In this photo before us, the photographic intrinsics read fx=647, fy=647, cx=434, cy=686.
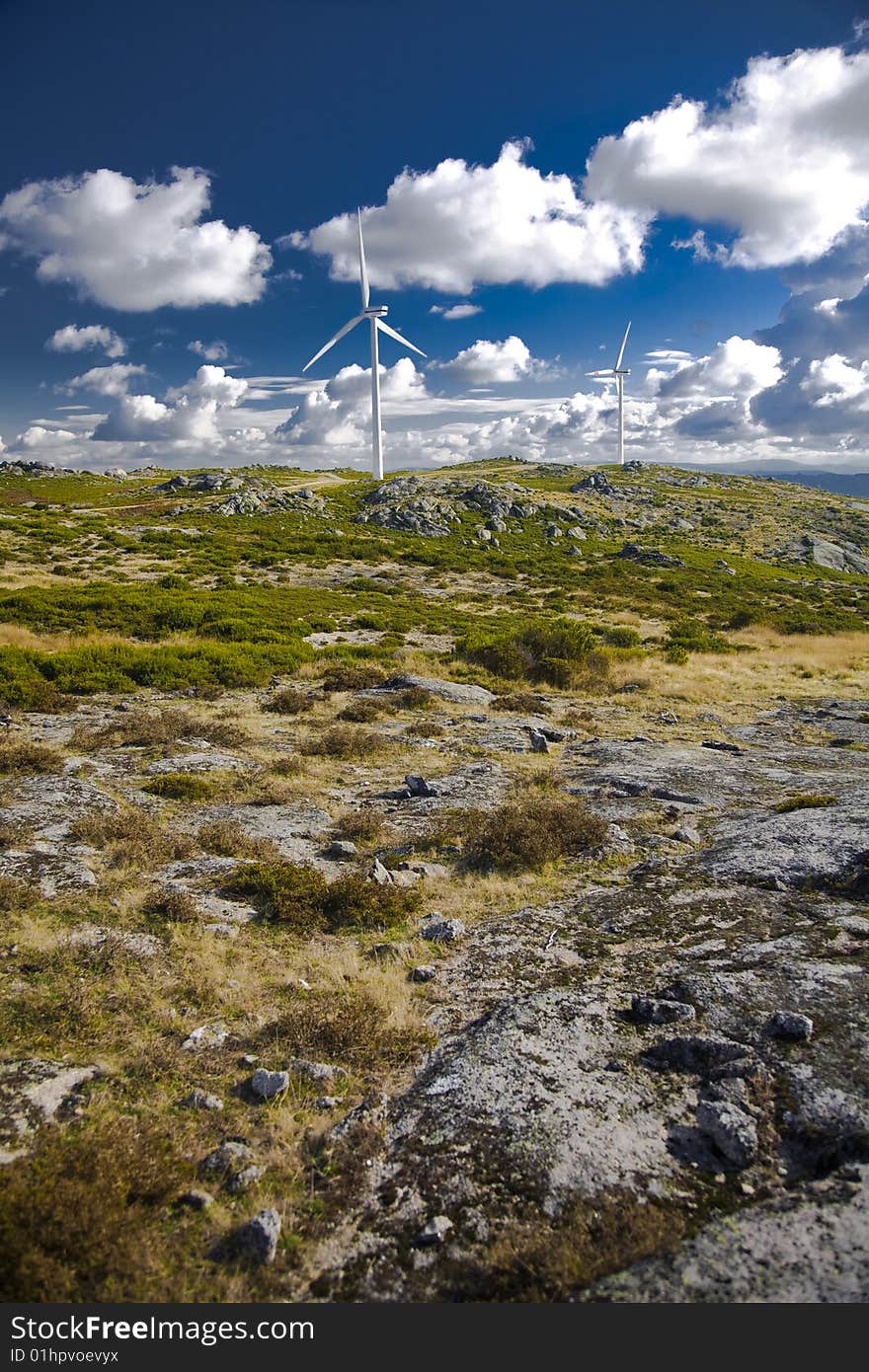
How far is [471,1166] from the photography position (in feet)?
17.1

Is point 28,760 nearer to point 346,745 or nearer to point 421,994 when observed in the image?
point 346,745

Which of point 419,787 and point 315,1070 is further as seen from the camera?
point 419,787

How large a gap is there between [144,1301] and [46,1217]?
85 cm

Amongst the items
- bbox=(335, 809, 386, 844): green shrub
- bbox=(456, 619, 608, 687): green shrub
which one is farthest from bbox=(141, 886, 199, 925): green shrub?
bbox=(456, 619, 608, 687): green shrub

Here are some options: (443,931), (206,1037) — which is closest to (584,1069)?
(443,931)

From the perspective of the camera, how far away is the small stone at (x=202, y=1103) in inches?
232

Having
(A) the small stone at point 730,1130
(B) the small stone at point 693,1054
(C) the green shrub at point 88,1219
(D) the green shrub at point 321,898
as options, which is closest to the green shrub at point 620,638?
(D) the green shrub at point 321,898

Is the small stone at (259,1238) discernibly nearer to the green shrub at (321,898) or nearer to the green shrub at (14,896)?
the green shrub at (321,898)

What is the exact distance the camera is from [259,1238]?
453 centimetres

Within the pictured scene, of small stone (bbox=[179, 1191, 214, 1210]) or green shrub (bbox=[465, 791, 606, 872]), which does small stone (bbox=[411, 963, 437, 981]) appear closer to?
green shrub (bbox=[465, 791, 606, 872])

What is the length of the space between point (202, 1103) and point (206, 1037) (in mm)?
916

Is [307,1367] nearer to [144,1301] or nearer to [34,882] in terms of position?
[144,1301]

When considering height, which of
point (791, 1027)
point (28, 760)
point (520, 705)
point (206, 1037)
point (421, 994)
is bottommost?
point (421, 994)

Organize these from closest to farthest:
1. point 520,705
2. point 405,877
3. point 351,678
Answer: point 405,877, point 520,705, point 351,678
